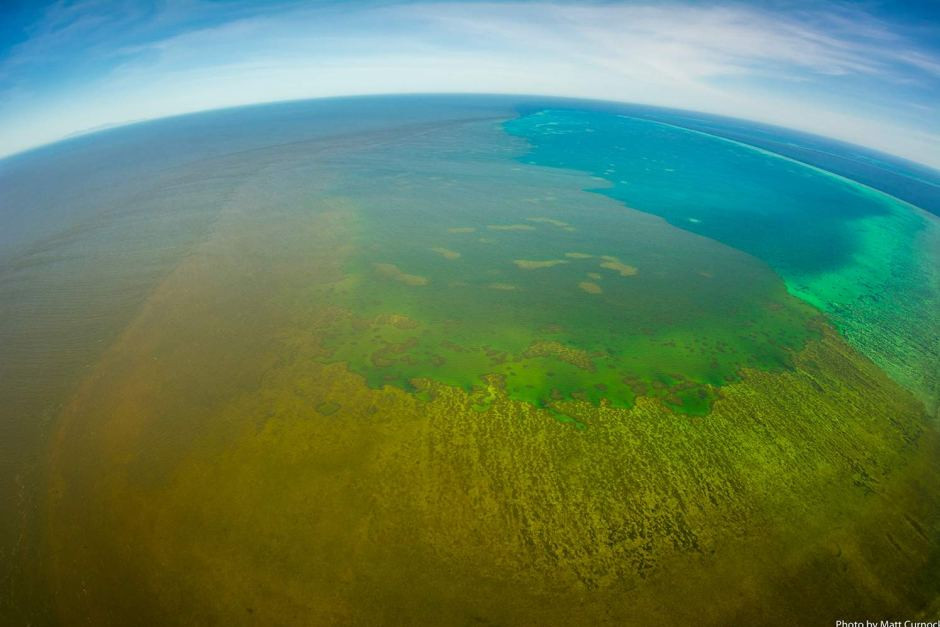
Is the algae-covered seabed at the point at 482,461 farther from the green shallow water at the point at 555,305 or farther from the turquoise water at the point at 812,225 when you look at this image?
the turquoise water at the point at 812,225

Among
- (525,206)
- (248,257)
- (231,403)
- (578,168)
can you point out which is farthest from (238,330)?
(578,168)

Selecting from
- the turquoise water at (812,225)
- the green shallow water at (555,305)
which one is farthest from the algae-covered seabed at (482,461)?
the turquoise water at (812,225)

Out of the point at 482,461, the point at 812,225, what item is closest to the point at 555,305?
the point at 482,461

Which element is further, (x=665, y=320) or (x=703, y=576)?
(x=665, y=320)

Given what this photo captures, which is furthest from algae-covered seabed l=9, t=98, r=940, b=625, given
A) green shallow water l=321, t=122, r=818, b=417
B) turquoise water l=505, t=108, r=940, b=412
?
turquoise water l=505, t=108, r=940, b=412

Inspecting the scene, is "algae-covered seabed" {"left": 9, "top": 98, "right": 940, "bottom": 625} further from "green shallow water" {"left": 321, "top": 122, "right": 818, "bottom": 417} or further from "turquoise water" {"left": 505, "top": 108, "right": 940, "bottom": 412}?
"turquoise water" {"left": 505, "top": 108, "right": 940, "bottom": 412}

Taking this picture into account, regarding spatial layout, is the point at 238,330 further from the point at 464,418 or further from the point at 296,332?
the point at 464,418
